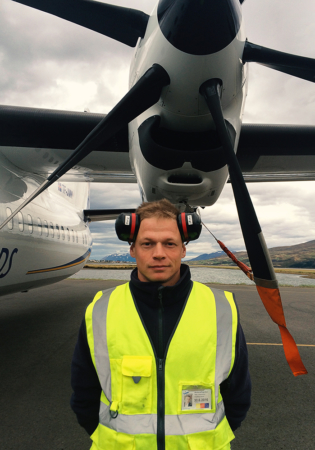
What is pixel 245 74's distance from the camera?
315 centimetres

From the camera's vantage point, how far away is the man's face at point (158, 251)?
1384 mm

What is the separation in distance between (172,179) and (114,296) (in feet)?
8.22

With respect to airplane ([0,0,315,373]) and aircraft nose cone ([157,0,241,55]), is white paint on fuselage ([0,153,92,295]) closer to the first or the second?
airplane ([0,0,315,373])

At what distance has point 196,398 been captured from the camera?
1271 mm

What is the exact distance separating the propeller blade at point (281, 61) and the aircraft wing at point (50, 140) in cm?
209

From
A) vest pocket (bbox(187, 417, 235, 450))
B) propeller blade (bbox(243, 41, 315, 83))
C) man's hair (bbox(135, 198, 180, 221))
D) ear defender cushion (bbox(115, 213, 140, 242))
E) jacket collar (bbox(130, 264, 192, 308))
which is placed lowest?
vest pocket (bbox(187, 417, 235, 450))

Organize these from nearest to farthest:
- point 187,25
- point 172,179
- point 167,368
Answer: point 167,368
point 187,25
point 172,179

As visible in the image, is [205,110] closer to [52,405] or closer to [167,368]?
[167,368]

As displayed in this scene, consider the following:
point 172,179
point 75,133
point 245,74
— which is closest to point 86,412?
point 172,179

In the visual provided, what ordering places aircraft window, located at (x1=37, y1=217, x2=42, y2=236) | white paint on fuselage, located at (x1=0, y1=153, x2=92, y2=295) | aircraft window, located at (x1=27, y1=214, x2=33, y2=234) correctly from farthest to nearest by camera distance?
aircraft window, located at (x1=37, y1=217, x2=42, y2=236), aircraft window, located at (x1=27, y1=214, x2=33, y2=234), white paint on fuselage, located at (x1=0, y1=153, x2=92, y2=295)

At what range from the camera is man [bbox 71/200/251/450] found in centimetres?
122

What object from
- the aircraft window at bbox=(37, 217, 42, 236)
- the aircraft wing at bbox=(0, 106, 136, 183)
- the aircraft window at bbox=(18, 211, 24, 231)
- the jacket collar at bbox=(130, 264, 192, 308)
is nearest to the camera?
the jacket collar at bbox=(130, 264, 192, 308)

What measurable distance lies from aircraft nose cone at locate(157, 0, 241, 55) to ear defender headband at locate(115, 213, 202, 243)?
6.25ft

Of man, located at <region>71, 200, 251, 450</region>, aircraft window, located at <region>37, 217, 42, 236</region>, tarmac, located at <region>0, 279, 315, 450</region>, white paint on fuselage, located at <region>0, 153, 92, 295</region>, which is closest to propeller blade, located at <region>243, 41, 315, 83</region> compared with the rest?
man, located at <region>71, 200, 251, 450</region>
